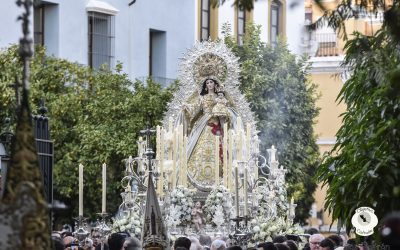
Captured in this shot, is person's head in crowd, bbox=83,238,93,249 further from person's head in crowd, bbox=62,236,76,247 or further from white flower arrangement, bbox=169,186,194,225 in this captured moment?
white flower arrangement, bbox=169,186,194,225

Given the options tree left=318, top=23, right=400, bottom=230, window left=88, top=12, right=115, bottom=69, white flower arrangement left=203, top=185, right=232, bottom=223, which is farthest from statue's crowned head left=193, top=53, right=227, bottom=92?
window left=88, top=12, right=115, bottom=69

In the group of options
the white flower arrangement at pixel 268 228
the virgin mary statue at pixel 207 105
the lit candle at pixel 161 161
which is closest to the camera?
the white flower arrangement at pixel 268 228

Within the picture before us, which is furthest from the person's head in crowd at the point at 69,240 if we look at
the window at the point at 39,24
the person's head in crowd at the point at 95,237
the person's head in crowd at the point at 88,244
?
the window at the point at 39,24

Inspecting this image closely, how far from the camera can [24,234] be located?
27.8 ft

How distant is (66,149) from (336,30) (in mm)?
21183

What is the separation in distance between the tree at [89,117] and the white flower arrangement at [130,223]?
774 cm

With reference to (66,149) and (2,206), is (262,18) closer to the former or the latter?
(66,149)

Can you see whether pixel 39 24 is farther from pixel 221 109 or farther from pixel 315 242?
pixel 315 242

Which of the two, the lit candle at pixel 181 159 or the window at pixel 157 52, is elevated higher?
the window at pixel 157 52

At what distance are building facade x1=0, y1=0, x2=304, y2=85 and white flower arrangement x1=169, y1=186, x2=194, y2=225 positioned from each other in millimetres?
12591

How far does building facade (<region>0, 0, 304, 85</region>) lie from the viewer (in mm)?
37156

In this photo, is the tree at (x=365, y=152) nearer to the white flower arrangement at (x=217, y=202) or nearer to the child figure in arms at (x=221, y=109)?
the white flower arrangement at (x=217, y=202)

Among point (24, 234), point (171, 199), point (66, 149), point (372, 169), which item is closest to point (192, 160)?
point (171, 199)

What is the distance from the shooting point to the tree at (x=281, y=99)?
113 ft
